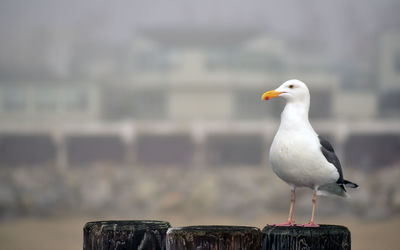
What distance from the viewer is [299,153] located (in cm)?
395

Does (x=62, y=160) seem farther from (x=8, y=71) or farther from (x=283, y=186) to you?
(x=283, y=186)

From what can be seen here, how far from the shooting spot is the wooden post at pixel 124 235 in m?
2.72

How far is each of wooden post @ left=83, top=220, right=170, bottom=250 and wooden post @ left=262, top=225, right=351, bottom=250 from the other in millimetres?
428

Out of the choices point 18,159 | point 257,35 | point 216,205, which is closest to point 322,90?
point 257,35

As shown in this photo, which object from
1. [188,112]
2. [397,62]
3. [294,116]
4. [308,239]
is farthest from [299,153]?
[397,62]

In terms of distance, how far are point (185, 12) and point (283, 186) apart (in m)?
23.6

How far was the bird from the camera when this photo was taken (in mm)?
3906

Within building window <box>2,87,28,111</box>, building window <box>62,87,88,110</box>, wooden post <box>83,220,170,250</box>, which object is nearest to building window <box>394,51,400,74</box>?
building window <box>62,87,88,110</box>

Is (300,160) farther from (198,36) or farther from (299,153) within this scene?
(198,36)

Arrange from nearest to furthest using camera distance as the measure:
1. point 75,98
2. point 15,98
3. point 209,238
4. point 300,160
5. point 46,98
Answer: point 209,238, point 300,160, point 46,98, point 75,98, point 15,98

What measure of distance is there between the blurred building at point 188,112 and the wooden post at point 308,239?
148 feet

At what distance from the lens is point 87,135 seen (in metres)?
48.9

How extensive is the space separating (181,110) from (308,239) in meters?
48.2

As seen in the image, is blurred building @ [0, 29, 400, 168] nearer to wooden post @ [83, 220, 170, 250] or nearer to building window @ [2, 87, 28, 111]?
building window @ [2, 87, 28, 111]
